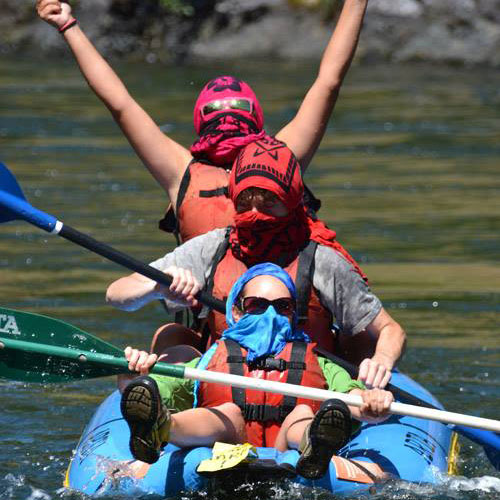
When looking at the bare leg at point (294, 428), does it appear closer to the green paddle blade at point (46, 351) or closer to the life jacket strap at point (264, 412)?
the life jacket strap at point (264, 412)

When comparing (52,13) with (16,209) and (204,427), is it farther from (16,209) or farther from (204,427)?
(204,427)

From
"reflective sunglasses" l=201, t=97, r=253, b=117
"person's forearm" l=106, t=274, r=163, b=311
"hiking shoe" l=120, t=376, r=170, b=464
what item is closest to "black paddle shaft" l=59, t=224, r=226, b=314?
"person's forearm" l=106, t=274, r=163, b=311

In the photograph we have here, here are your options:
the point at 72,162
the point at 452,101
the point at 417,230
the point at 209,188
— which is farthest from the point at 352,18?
the point at 452,101

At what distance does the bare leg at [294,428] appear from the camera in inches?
157

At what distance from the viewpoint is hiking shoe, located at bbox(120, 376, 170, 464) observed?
3.69 metres

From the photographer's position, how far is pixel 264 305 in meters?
4.20

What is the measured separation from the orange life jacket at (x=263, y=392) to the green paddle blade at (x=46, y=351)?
338 millimetres

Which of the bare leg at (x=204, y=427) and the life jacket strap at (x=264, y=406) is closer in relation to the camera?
the bare leg at (x=204, y=427)

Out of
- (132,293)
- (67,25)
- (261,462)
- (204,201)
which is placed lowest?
(261,462)

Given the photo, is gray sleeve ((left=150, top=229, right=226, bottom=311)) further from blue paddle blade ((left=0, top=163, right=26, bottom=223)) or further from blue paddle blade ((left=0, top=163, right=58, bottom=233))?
blue paddle blade ((left=0, top=163, right=26, bottom=223))

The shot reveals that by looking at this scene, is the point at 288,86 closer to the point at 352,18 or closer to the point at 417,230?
the point at 417,230

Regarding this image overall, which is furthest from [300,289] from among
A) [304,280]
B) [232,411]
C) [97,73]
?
[97,73]

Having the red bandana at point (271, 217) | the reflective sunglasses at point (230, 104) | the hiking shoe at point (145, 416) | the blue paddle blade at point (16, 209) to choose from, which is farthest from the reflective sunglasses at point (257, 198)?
the hiking shoe at point (145, 416)

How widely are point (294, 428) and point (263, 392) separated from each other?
0.69 feet
